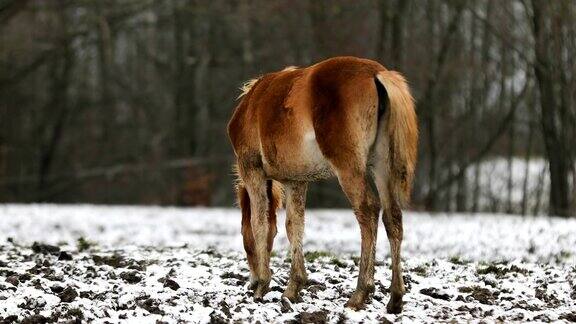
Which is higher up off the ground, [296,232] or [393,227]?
[393,227]

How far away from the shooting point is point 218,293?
6906mm

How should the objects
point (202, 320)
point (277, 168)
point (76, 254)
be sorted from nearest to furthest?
point (202, 320) < point (277, 168) < point (76, 254)

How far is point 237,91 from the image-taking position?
29328 millimetres

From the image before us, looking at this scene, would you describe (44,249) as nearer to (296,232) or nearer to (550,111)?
(296,232)

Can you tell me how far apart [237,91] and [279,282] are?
2222cm

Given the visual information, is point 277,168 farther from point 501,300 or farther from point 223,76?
point 223,76

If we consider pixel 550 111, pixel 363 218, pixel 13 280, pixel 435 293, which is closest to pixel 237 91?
pixel 550 111

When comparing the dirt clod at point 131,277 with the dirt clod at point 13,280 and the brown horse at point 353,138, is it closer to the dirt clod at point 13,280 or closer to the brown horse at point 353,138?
the dirt clod at point 13,280

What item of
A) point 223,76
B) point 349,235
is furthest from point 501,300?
point 223,76

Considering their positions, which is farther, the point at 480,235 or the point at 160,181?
the point at 160,181

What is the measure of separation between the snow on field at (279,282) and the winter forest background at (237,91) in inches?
230

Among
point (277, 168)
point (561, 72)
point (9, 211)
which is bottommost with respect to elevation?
point (9, 211)

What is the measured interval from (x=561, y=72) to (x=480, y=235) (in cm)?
523

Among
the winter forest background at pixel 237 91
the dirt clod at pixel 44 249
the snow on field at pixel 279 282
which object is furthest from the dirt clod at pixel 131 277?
the winter forest background at pixel 237 91
